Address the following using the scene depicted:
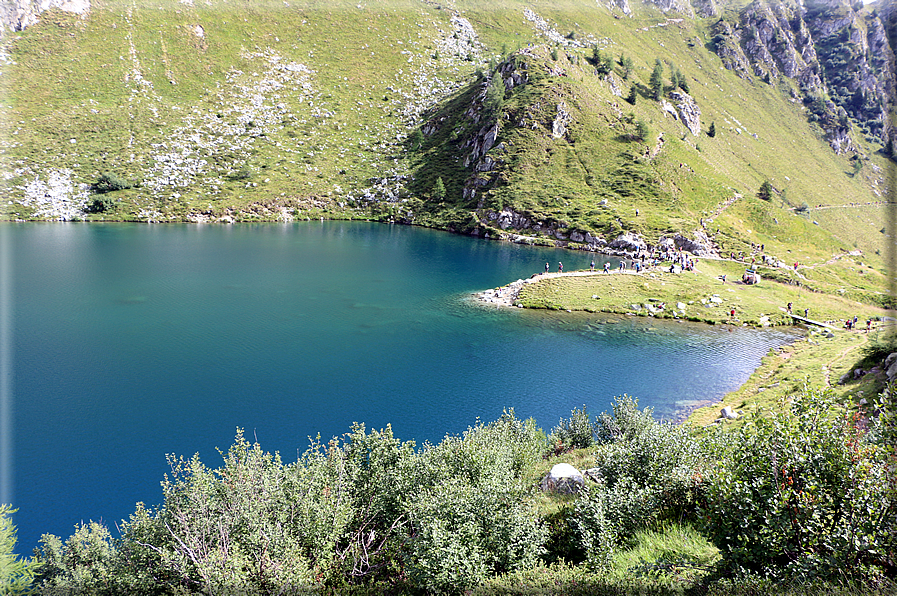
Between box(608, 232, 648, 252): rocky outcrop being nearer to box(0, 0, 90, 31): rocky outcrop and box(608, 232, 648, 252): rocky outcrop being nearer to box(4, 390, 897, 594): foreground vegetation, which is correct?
box(4, 390, 897, 594): foreground vegetation

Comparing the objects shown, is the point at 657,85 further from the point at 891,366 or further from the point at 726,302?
the point at 891,366

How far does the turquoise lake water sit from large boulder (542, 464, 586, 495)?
511 inches

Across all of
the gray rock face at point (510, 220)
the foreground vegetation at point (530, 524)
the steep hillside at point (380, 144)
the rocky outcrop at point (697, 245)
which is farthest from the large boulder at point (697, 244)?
the foreground vegetation at point (530, 524)

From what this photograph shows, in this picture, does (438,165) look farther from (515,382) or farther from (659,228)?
(515,382)

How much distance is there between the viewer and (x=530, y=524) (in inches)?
740

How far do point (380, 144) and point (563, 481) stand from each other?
166m

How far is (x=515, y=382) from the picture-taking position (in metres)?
46.2

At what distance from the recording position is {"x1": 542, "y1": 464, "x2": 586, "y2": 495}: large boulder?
23703mm

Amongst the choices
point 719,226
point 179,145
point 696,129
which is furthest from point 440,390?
point 696,129

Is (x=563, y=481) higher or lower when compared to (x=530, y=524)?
lower

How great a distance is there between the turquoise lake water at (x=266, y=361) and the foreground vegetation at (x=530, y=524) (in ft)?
32.6

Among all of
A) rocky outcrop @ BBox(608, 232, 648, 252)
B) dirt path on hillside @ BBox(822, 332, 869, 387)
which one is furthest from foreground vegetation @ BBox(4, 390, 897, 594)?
rocky outcrop @ BBox(608, 232, 648, 252)

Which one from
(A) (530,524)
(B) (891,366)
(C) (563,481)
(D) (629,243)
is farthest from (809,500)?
(D) (629,243)

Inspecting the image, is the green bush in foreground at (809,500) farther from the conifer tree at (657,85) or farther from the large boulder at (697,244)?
the conifer tree at (657,85)
